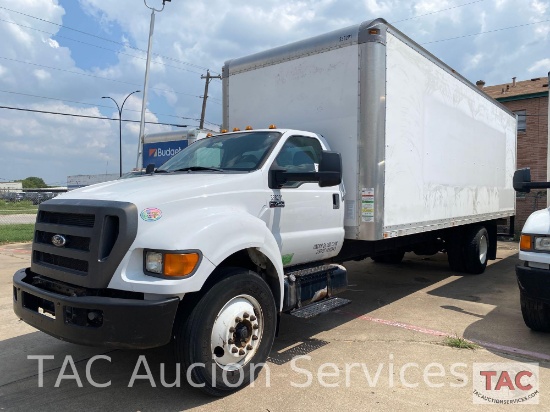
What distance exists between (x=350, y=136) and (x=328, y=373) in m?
2.55

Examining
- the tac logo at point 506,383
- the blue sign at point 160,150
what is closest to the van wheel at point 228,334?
the tac logo at point 506,383

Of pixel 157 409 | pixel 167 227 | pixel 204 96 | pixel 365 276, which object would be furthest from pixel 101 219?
pixel 204 96

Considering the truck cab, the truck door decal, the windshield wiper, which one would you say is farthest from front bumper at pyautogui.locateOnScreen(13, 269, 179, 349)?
the windshield wiper

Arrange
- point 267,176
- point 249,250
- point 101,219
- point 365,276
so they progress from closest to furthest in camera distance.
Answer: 1. point 101,219
2. point 249,250
3. point 267,176
4. point 365,276

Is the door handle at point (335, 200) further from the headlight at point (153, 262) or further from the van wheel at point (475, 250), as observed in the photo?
the van wheel at point (475, 250)

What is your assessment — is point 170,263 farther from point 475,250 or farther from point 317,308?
point 475,250

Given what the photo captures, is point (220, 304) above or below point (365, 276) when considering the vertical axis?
above

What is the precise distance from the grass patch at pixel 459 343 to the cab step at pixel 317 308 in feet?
3.75

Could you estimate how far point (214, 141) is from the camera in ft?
16.7

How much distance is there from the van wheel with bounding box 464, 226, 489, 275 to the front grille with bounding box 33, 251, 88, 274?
7.30 metres

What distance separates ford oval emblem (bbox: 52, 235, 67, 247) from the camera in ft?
11.6

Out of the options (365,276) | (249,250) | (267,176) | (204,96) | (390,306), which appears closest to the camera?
(249,250)

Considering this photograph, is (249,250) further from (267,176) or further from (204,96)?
(204,96)

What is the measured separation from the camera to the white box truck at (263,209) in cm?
320
